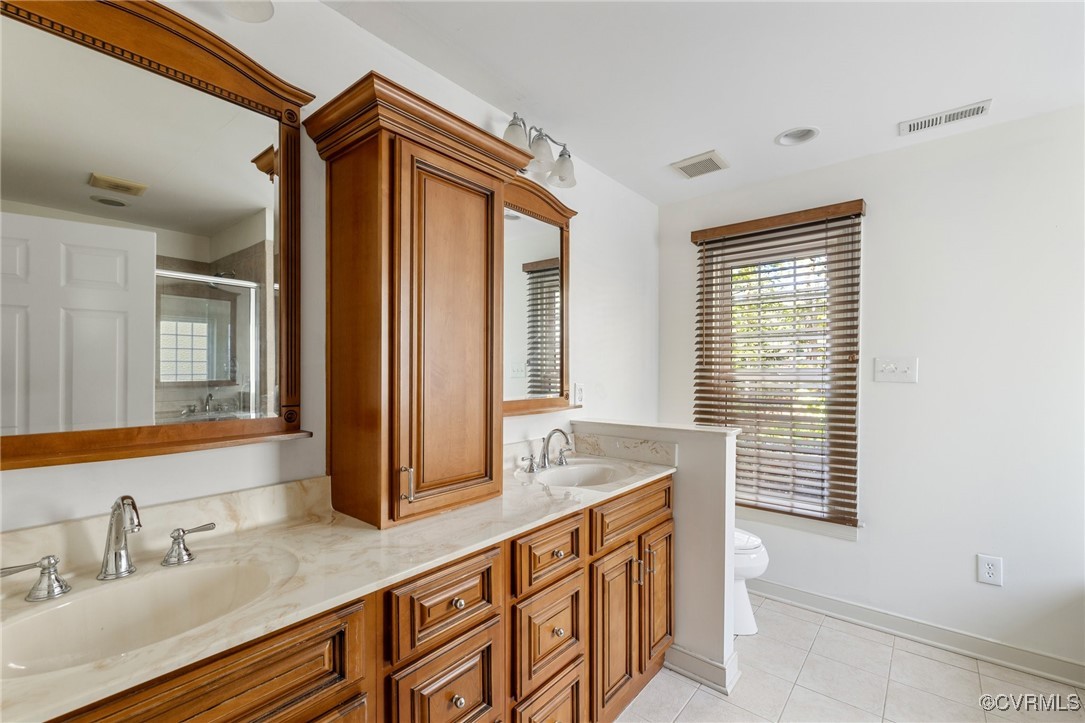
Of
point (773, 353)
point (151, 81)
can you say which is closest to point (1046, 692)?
point (773, 353)

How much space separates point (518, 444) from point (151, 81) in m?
1.72

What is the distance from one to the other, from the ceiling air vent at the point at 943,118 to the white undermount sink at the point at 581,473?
207 centimetres

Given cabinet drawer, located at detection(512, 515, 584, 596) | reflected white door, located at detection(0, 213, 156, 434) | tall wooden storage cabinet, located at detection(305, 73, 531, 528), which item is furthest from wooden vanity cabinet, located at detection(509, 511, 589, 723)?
reflected white door, located at detection(0, 213, 156, 434)

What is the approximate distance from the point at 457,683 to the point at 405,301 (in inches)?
40.3

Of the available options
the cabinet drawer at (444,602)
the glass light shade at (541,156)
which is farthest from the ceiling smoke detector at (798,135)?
the cabinet drawer at (444,602)

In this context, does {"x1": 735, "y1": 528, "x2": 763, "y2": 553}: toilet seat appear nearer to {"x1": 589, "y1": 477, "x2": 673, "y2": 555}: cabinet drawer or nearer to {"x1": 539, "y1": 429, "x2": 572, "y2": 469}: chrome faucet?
{"x1": 589, "y1": 477, "x2": 673, "y2": 555}: cabinet drawer

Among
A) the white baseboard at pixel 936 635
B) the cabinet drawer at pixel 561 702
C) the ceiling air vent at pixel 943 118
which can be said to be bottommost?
the white baseboard at pixel 936 635

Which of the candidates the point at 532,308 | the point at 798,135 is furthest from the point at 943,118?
the point at 532,308

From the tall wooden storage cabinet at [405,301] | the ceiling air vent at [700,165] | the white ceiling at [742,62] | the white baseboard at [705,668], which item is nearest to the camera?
the tall wooden storage cabinet at [405,301]

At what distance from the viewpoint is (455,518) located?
1.46 metres

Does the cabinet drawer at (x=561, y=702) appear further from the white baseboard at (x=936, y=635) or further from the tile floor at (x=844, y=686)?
the white baseboard at (x=936, y=635)

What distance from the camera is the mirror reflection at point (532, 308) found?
7.09 feet

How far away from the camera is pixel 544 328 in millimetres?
2328

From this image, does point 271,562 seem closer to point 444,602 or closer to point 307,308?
point 444,602
